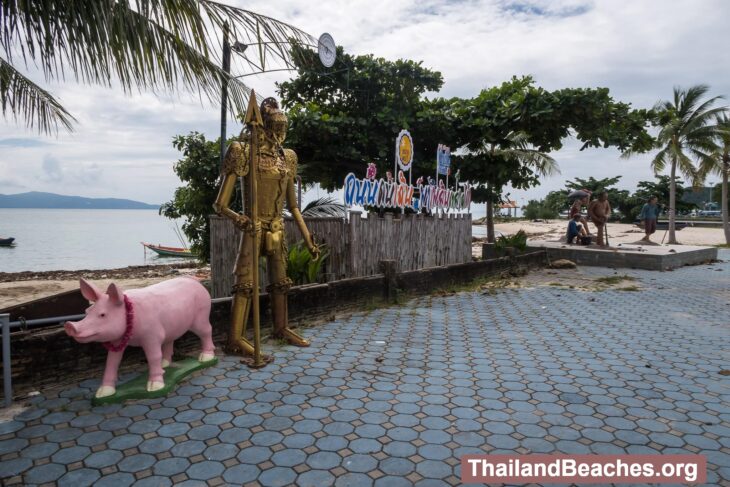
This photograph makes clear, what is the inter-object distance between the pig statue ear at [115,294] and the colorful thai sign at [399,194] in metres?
4.65

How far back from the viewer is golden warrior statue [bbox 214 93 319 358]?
15.0 feet

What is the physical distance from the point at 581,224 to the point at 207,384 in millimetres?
15737

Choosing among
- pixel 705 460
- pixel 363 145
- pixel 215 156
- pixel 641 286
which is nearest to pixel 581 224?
pixel 641 286

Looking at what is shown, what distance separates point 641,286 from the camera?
10.2 m

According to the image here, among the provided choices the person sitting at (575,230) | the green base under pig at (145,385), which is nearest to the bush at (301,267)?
the green base under pig at (145,385)

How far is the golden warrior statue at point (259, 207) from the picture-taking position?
4.57 metres

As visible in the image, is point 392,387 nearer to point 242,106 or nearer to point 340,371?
point 340,371

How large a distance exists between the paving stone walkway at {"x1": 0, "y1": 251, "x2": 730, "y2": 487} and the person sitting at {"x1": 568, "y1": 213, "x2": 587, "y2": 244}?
34.3 feet

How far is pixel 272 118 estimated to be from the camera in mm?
4844

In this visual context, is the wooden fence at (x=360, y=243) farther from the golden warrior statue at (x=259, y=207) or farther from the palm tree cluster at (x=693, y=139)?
the palm tree cluster at (x=693, y=139)

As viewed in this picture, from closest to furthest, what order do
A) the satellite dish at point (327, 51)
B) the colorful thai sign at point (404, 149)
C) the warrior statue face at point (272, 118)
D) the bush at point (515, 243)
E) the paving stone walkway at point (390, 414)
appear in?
the paving stone walkway at point (390, 414), the warrior statue face at point (272, 118), the satellite dish at point (327, 51), the colorful thai sign at point (404, 149), the bush at point (515, 243)

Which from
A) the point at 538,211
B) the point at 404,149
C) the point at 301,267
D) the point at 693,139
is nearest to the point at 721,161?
the point at 693,139

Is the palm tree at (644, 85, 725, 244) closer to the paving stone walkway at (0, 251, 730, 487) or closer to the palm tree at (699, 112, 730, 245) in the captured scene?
the palm tree at (699, 112, 730, 245)

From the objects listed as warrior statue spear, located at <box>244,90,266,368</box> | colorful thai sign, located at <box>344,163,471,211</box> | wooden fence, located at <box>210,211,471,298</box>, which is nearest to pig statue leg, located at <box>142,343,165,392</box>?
warrior statue spear, located at <box>244,90,266,368</box>
